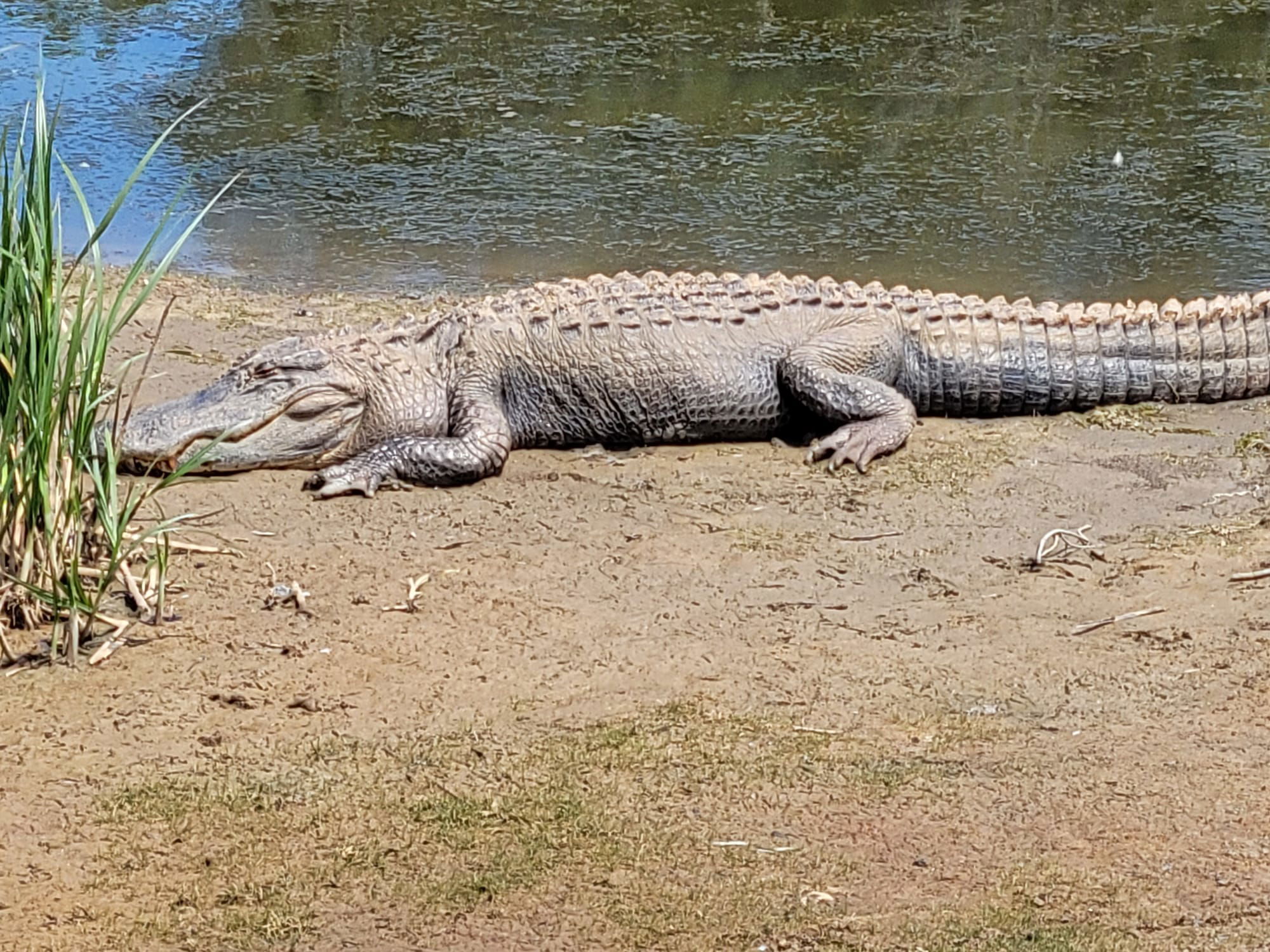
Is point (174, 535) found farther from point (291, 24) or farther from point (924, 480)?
point (291, 24)

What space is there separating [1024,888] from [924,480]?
2.56 meters

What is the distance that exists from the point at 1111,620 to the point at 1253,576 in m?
0.47

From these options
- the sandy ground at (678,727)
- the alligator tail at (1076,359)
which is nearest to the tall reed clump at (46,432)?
the sandy ground at (678,727)

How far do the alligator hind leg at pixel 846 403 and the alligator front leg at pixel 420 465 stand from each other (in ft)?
3.56

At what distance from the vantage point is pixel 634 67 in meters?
10.8

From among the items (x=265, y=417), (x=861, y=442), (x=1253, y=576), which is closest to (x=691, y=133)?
(x=861, y=442)

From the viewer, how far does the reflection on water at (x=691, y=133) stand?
8078 millimetres

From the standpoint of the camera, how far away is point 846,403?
6.01 meters

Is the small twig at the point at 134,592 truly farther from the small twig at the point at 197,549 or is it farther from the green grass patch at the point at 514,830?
the green grass patch at the point at 514,830

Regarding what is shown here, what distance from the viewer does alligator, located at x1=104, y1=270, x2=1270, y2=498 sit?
19.3 ft

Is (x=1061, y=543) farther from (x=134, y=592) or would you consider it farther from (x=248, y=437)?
(x=248, y=437)

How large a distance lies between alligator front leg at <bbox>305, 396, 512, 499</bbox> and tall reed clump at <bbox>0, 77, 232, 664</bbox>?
4.48 ft

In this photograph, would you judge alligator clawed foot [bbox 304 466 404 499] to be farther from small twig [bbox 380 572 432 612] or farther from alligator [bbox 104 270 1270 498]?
small twig [bbox 380 572 432 612]

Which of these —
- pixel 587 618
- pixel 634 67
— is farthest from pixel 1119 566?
pixel 634 67
